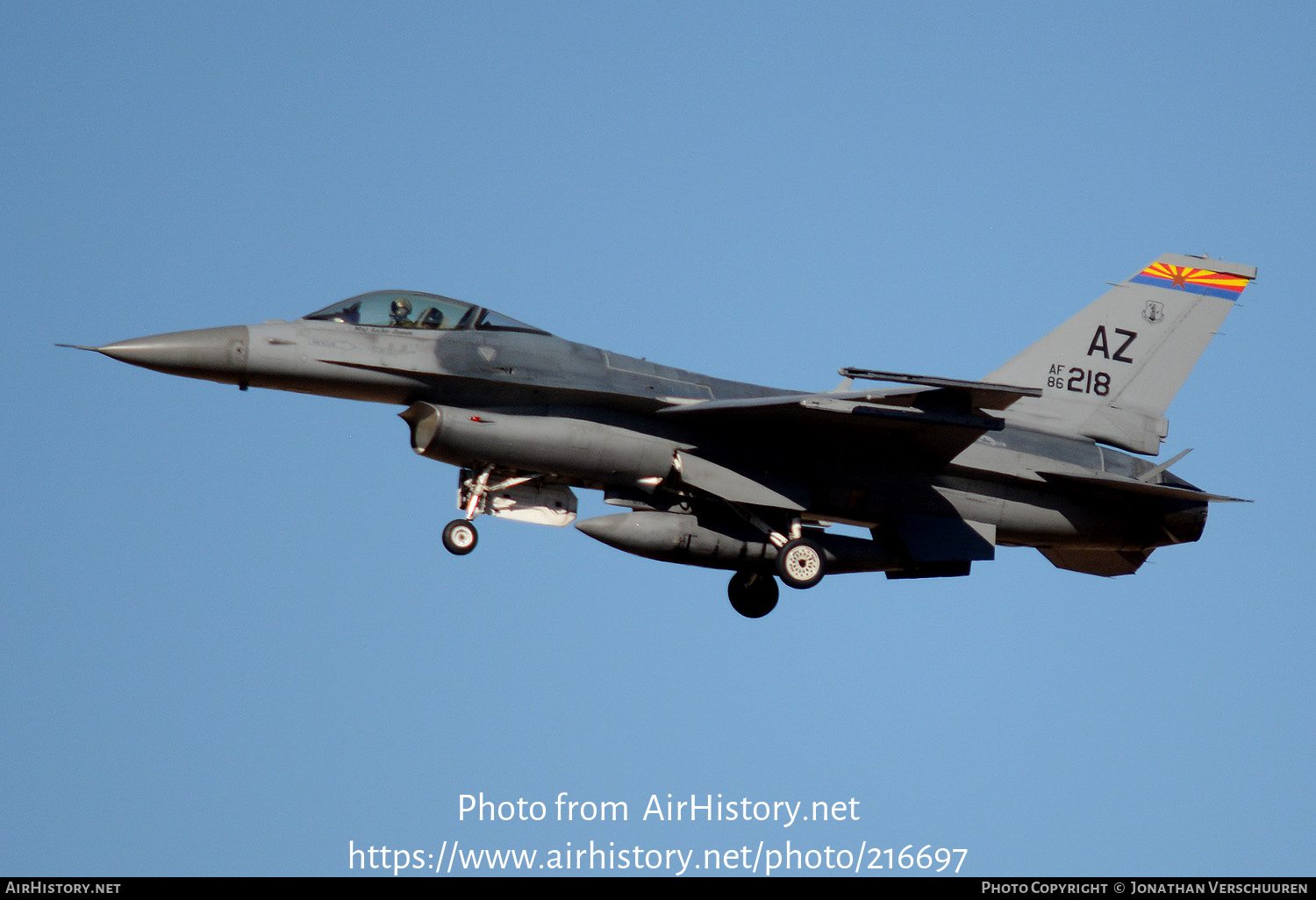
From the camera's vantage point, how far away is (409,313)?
16.1m

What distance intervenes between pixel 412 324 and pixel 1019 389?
618cm

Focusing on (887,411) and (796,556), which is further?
(796,556)

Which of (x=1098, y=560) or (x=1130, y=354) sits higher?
(x=1130, y=354)

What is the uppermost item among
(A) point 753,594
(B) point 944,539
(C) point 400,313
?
(C) point 400,313

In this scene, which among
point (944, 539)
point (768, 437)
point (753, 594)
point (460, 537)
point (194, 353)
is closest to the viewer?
point (194, 353)

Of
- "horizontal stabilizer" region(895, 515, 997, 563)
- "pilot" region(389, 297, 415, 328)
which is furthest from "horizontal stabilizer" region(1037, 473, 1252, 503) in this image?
"pilot" region(389, 297, 415, 328)

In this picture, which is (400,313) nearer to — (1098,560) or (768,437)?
(768,437)

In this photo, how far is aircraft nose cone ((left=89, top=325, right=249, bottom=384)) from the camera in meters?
15.2

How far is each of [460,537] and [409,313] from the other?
2378mm

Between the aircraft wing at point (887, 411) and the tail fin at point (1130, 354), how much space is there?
239cm

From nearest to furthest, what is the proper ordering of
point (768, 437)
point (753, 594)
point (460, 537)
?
1. point (460, 537)
2. point (768, 437)
3. point (753, 594)

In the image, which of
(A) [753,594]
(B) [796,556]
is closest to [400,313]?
(B) [796,556]

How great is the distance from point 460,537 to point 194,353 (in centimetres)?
321

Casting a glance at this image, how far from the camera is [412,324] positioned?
16.0 m
